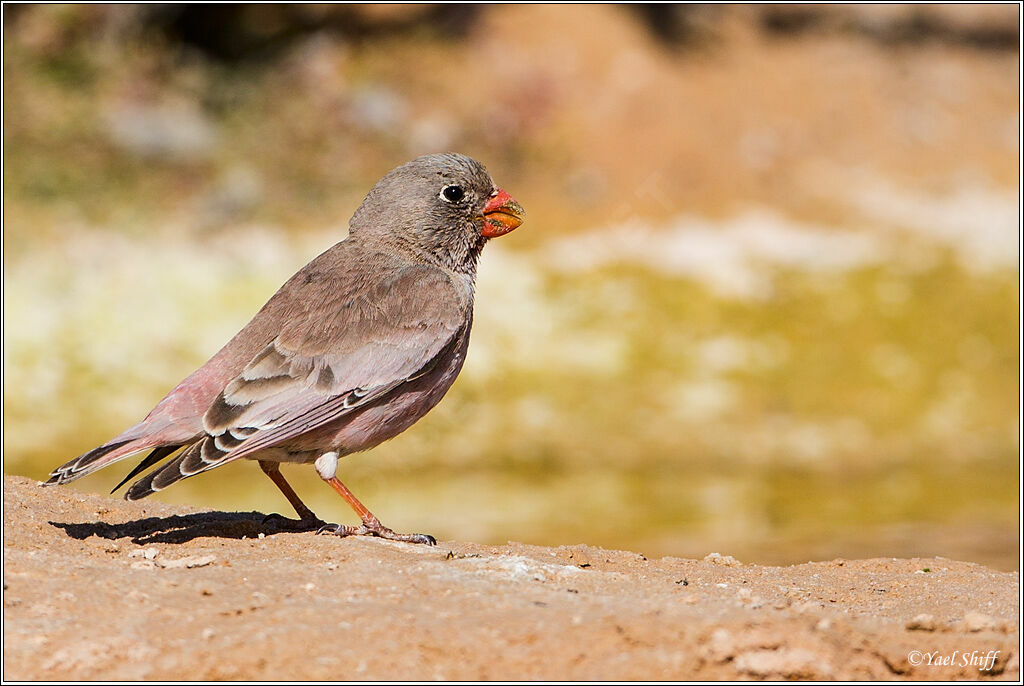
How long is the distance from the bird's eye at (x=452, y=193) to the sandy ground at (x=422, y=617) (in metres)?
2.02

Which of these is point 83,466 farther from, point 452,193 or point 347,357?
point 452,193

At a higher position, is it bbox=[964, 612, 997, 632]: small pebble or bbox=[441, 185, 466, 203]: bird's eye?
bbox=[441, 185, 466, 203]: bird's eye

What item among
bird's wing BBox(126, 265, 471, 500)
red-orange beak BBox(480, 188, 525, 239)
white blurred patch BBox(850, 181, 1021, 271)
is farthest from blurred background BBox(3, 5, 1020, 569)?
bird's wing BBox(126, 265, 471, 500)

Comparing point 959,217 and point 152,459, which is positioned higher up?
point 959,217

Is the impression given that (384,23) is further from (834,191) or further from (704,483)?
(704,483)

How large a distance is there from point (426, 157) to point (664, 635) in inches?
139

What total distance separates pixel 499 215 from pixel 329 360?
166cm

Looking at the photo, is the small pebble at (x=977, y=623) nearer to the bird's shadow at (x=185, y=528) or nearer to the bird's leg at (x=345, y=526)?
the bird's leg at (x=345, y=526)

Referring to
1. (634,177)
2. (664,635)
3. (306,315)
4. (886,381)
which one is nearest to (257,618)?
(664,635)

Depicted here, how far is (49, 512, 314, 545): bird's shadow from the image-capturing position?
6.56 metres

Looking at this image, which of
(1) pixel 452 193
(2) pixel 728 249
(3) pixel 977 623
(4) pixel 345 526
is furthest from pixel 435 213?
(2) pixel 728 249

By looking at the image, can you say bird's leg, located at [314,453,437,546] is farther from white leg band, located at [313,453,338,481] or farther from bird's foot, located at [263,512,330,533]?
bird's foot, located at [263,512,330,533]

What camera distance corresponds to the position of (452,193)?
7.43 metres

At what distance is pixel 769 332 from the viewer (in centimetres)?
1469
